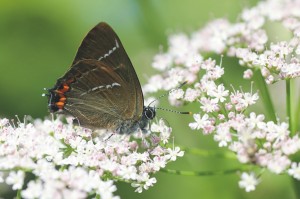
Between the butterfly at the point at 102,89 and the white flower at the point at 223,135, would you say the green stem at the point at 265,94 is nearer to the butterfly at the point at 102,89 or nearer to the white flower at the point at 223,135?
the white flower at the point at 223,135

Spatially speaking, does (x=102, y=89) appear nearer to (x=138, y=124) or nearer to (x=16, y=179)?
(x=138, y=124)

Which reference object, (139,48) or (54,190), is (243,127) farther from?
(139,48)

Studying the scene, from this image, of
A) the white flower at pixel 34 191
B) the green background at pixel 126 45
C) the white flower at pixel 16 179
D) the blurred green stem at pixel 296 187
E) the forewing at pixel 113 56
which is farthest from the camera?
the green background at pixel 126 45

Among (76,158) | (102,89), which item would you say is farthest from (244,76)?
(76,158)

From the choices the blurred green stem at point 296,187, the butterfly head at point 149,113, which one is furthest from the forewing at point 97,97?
the blurred green stem at point 296,187

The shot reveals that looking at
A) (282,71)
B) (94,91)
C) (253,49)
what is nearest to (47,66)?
(94,91)

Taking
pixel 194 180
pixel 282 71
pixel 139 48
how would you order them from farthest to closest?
pixel 139 48 → pixel 194 180 → pixel 282 71
